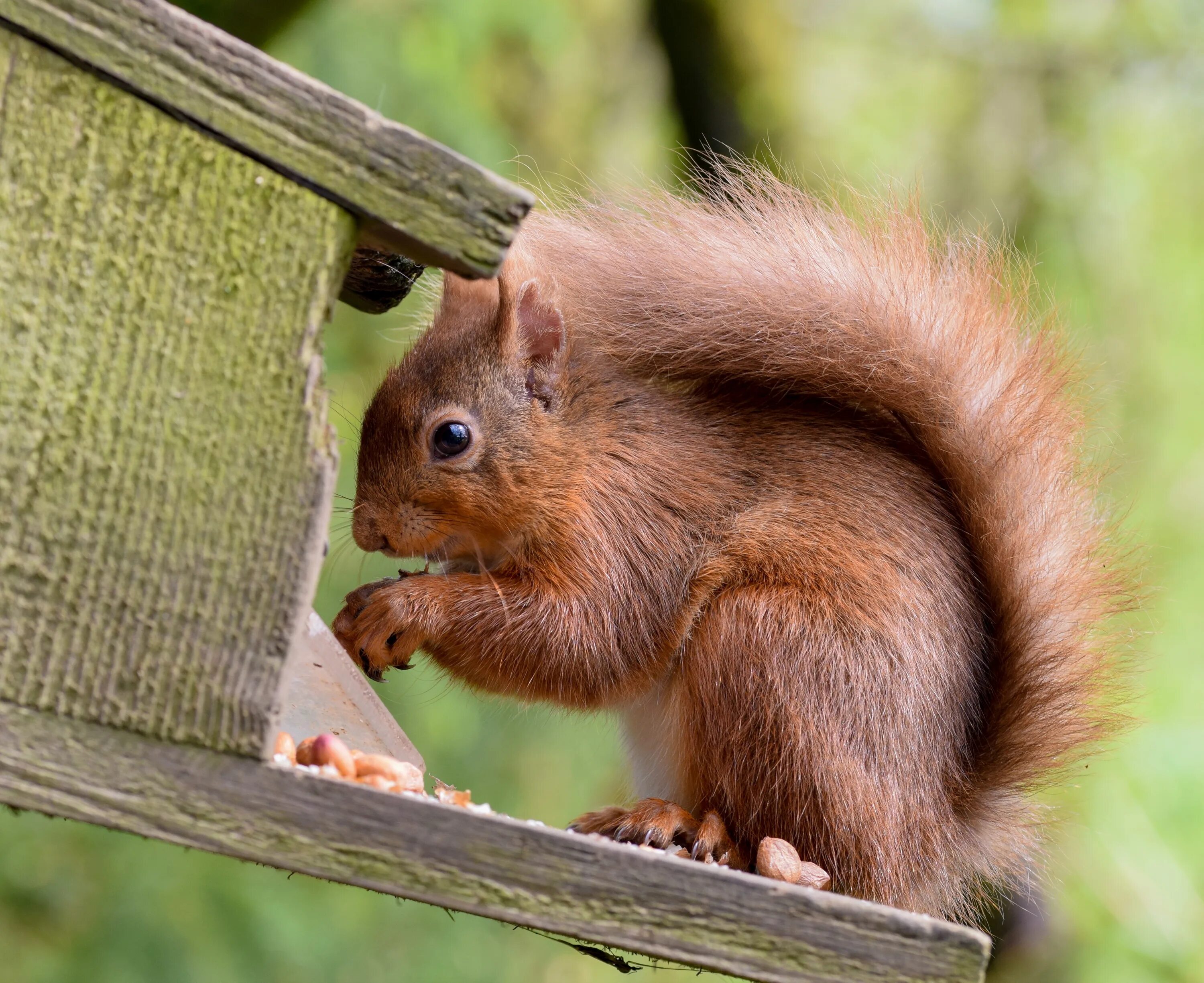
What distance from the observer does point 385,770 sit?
4.38 ft

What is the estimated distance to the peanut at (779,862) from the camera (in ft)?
4.75

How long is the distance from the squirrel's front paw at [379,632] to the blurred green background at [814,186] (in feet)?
2.33

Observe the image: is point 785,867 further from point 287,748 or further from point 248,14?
point 248,14

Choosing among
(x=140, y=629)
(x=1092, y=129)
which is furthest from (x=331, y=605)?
(x=1092, y=129)

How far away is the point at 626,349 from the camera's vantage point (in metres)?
1.90

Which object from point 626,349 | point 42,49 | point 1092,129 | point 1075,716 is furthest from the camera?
point 1092,129

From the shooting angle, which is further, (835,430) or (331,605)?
(331,605)

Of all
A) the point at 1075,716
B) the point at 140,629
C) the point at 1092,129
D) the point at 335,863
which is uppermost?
the point at 1092,129

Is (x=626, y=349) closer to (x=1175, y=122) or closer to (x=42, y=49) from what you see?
(x=42, y=49)

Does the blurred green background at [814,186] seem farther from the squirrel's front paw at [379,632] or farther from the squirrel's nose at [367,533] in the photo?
the squirrel's front paw at [379,632]

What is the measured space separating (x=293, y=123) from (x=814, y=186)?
8.73 feet

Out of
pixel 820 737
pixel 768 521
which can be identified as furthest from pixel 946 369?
pixel 820 737

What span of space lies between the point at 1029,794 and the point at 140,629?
4.19 ft

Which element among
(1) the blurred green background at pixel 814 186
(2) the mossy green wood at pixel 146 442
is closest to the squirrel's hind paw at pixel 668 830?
(2) the mossy green wood at pixel 146 442
